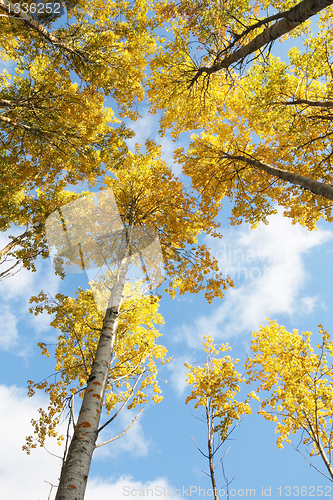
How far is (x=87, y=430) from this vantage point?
2.93 m

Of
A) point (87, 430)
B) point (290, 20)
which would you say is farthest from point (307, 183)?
point (87, 430)

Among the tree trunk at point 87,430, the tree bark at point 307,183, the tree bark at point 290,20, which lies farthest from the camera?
the tree bark at point 307,183

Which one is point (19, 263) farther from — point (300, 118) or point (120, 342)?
point (300, 118)

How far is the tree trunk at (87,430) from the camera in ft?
8.09

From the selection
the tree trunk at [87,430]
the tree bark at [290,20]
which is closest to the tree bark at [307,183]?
the tree bark at [290,20]

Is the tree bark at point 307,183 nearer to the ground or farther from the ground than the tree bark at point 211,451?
farther from the ground

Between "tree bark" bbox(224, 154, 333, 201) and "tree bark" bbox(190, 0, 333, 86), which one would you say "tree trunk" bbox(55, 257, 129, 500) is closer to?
"tree bark" bbox(224, 154, 333, 201)

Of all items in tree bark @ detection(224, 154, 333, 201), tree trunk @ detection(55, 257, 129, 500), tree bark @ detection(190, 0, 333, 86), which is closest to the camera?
tree trunk @ detection(55, 257, 129, 500)

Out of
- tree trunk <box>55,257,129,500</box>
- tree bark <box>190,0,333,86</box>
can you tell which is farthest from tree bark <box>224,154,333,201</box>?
tree trunk <box>55,257,129,500</box>

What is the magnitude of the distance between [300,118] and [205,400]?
276 inches

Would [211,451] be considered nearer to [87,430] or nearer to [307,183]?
[87,430]

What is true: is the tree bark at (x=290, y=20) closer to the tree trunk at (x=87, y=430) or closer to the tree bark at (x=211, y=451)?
the tree trunk at (x=87, y=430)

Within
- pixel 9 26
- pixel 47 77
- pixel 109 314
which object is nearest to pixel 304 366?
pixel 109 314

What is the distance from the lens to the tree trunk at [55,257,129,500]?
2465 millimetres
